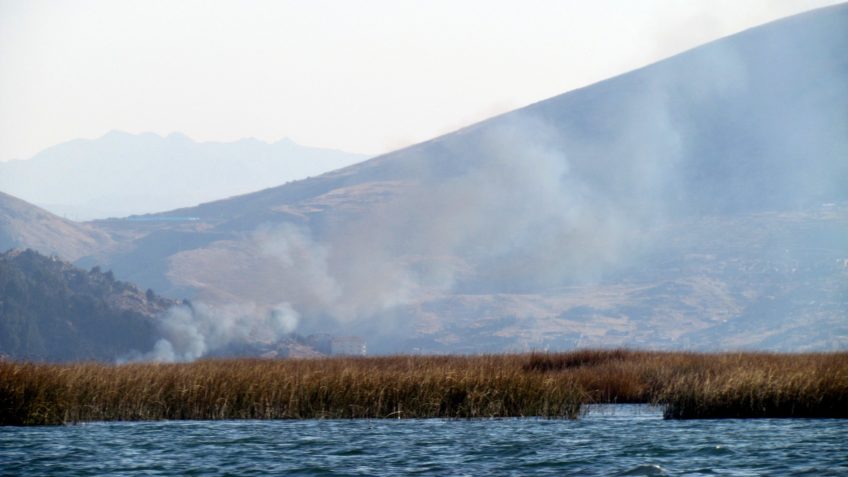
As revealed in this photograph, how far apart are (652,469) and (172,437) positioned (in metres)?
11.5

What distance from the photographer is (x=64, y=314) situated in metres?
150

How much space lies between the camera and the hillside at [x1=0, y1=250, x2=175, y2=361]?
145125 millimetres

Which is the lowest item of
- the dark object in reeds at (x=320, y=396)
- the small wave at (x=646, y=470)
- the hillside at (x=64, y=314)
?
the small wave at (x=646, y=470)

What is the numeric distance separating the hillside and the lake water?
114 m

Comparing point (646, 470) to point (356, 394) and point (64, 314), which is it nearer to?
point (356, 394)

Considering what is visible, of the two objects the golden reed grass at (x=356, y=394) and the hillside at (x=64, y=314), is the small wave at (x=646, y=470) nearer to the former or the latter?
the golden reed grass at (x=356, y=394)

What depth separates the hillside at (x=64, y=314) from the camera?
145125 millimetres

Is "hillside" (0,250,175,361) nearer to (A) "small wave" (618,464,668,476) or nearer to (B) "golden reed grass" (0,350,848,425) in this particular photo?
(B) "golden reed grass" (0,350,848,425)

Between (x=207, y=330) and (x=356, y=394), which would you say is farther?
(x=207, y=330)

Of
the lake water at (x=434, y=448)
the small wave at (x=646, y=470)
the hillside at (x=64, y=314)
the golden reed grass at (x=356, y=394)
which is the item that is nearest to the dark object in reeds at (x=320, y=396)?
the golden reed grass at (x=356, y=394)

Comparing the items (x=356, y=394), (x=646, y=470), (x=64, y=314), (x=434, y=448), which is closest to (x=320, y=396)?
(x=356, y=394)

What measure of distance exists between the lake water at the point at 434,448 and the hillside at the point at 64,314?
114 meters

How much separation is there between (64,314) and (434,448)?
422 feet

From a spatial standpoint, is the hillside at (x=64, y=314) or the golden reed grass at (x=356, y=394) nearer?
the golden reed grass at (x=356, y=394)
